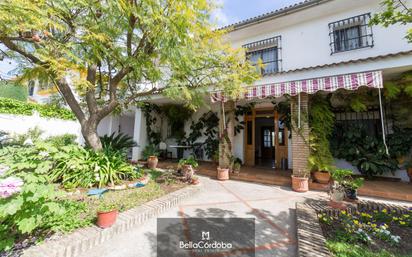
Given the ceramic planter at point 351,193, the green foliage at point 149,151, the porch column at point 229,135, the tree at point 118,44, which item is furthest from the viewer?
the green foliage at point 149,151

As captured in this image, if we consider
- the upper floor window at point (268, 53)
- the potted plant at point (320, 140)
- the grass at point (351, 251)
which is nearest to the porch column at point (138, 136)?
the upper floor window at point (268, 53)

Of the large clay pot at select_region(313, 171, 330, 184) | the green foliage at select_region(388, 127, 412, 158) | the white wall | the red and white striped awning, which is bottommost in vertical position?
the large clay pot at select_region(313, 171, 330, 184)

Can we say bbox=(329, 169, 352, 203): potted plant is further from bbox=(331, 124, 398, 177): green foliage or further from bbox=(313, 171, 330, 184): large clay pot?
bbox=(331, 124, 398, 177): green foliage

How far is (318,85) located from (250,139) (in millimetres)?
6866

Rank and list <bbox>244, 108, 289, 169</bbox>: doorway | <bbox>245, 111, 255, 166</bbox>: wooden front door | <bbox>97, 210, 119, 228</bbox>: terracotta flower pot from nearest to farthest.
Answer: <bbox>97, 210, 119, 228</bbox>: terracotta flower pot, <bbox>244, 108, 289, 169</bbox>: doorway, <bbox>245, 111, 255, 166</bbox>: wooden front door

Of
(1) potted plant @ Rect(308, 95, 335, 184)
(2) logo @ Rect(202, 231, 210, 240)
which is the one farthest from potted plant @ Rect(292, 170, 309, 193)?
(2) logo @ Rect(202, 231, 210, 240)

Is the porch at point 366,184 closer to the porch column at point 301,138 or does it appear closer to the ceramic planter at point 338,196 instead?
the porch column at point 301,138

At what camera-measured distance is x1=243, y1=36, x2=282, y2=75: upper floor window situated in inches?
520

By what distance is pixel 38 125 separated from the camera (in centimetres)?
1844

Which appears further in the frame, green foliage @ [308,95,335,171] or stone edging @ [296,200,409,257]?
green foliage @ [308,95,335,171]

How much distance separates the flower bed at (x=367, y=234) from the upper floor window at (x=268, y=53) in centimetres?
971

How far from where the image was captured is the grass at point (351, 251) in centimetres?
392

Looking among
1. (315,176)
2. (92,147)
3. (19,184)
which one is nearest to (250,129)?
(315,176)

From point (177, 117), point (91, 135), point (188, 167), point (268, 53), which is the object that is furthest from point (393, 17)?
point (177, 117)
